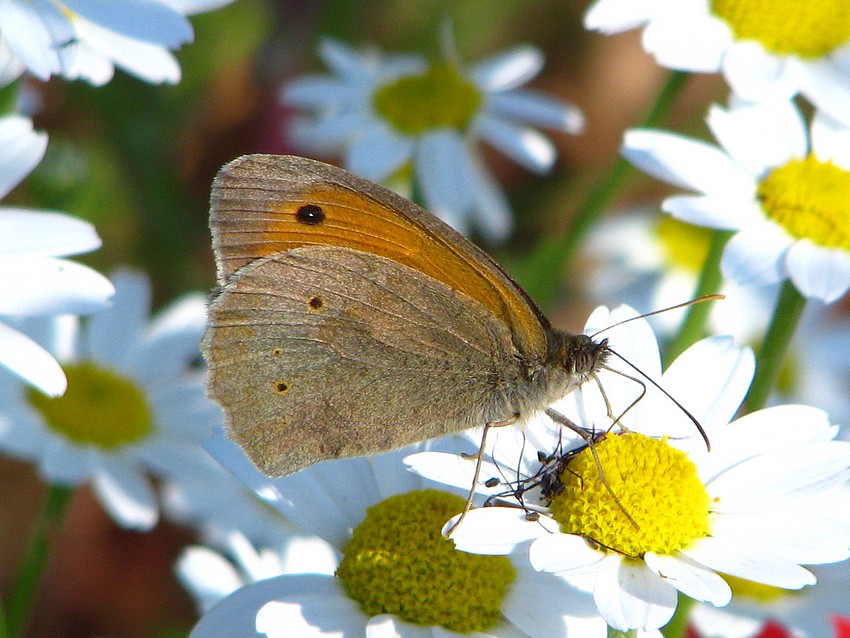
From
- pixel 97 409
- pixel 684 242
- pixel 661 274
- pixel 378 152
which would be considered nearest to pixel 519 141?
pixel 378 152

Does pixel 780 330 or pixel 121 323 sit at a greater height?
pixel 121 323

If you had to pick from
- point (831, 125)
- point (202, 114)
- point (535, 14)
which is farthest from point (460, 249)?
point (535, 14)

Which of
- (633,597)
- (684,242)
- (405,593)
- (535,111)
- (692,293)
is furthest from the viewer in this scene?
(684,242)

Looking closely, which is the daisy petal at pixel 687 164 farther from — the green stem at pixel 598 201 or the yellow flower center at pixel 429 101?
the yellow flower center at pixel 429 101

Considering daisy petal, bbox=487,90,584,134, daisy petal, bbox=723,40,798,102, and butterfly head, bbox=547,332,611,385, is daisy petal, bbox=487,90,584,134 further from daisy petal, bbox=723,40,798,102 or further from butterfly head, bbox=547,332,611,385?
butterfly head, bbox=547,332,611,385

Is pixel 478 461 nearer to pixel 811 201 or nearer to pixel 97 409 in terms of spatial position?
pixel 811 201
